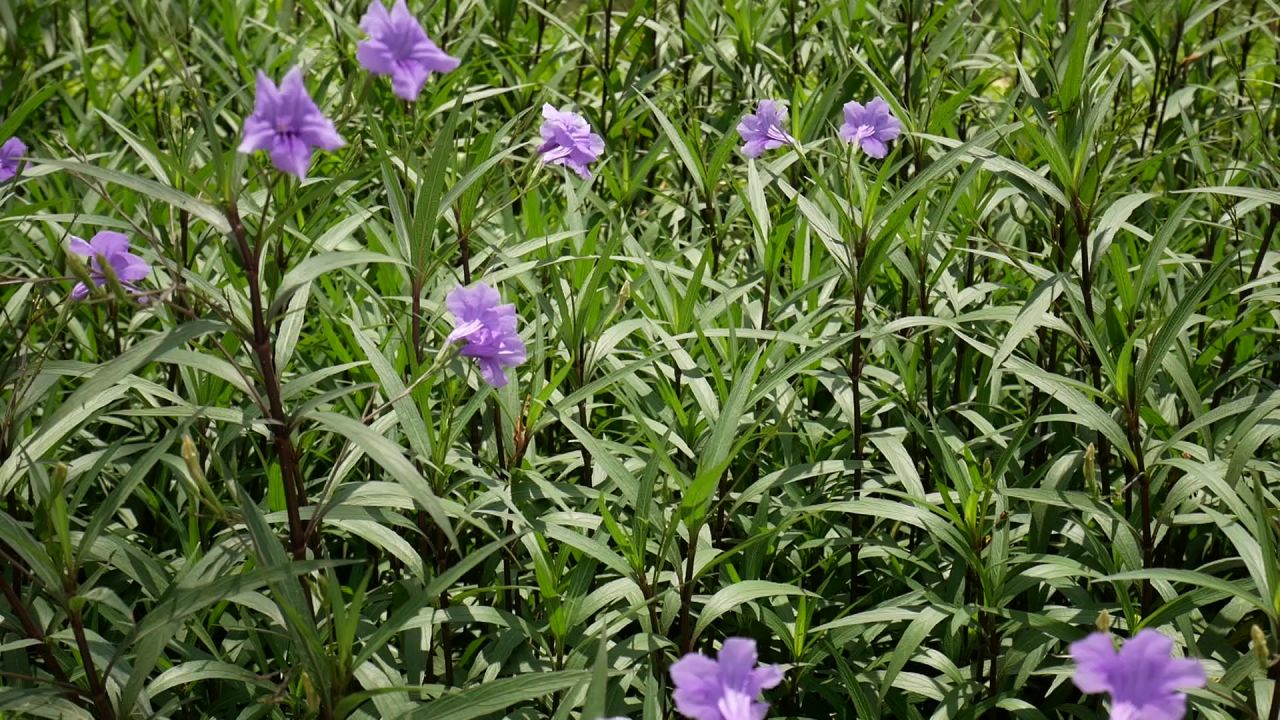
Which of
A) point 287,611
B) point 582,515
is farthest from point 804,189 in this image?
point 287,611

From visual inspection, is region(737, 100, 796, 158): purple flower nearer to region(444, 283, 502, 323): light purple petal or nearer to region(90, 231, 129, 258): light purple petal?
region(444, 283, 502, 323): light purple petal

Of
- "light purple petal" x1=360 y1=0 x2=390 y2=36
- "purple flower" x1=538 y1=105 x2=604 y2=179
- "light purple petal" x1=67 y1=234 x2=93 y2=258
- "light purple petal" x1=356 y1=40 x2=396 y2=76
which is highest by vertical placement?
"light purple petal" x1=360 y1=0 x2=390 y2=36

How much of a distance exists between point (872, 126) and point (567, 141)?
0.64 metres

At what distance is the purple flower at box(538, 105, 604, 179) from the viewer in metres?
2.20

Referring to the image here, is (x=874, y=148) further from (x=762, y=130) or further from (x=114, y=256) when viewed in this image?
(x=114, y=256)

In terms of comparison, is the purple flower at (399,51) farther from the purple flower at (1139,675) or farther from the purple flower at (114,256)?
the purple flower at (1139,675)

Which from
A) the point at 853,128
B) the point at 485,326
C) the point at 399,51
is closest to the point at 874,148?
the point at 853,128

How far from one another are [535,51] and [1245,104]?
2119 millimetres

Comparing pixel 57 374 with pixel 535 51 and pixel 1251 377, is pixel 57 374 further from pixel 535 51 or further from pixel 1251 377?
pixel 1251 377

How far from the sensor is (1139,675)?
3.82 ft

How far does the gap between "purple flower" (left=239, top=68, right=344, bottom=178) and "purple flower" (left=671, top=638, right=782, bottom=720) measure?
2.23ft

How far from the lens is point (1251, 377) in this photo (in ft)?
8.80

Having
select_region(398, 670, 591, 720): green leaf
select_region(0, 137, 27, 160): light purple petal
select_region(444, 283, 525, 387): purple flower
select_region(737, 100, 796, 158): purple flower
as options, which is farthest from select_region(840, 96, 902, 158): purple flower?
select_region(0, 137, 27, 160): light purple petal

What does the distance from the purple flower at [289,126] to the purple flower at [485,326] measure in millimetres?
407
